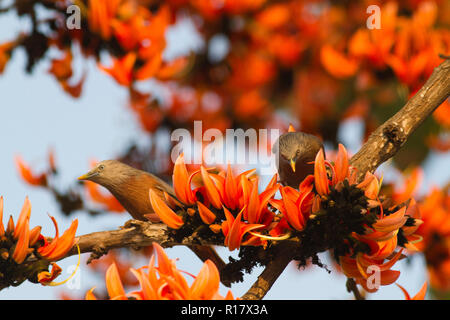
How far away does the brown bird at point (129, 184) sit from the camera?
1.81 metres

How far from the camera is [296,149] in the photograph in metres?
1.53

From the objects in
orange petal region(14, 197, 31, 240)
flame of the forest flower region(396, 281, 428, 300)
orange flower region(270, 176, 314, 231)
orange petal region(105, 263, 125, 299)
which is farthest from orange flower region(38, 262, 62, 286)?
flame of the forest flower region(396, 281, 428, 300)

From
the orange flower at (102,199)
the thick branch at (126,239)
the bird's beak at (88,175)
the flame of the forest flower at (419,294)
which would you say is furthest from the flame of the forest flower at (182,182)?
the orange flower at (102,199)

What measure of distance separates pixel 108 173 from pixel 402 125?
105 centimetres

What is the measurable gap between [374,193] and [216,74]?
8.95ft

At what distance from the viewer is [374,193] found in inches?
43.5

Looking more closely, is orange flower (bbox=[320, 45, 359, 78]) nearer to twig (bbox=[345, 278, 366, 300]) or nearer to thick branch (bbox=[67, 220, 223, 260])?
twig (bbox=[345, 278, 366, 300])

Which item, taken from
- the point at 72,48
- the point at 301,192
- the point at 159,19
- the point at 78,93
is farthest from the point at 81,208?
the point at 301,192

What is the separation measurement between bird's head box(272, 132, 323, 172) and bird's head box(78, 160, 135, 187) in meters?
0.57

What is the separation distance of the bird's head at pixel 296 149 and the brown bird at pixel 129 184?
0.41 meters

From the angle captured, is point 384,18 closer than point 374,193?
No

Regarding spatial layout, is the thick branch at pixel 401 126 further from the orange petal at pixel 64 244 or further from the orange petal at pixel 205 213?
the orange petal at pixel 64 244

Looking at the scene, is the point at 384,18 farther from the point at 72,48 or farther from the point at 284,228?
the point at 284,228

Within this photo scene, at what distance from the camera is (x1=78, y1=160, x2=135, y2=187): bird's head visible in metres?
1.88
